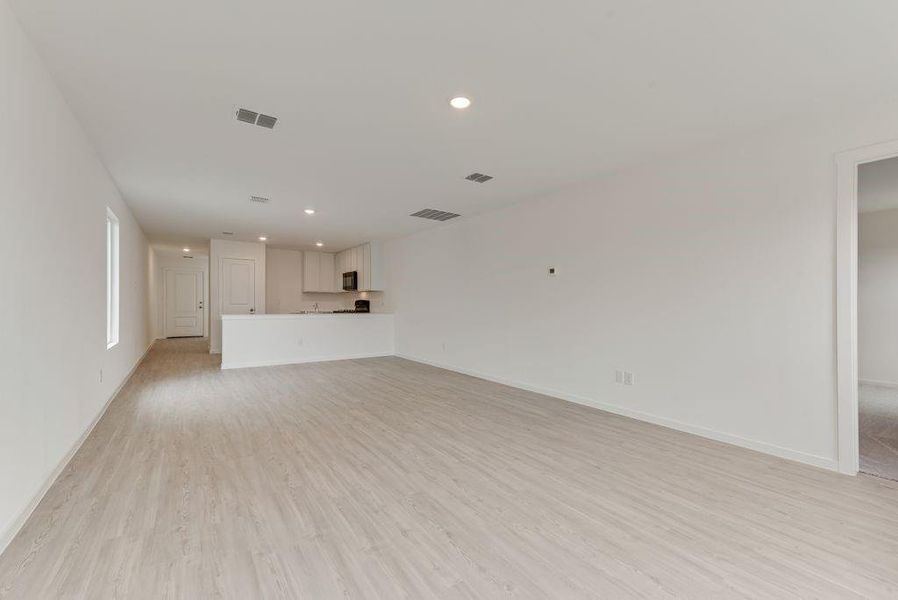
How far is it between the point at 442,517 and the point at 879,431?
4.11 meters

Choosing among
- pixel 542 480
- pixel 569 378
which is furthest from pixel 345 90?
pixel 569 378

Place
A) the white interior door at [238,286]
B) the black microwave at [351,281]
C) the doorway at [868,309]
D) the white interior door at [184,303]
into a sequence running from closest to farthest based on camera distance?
the doorway at [868,309] → the white interior door at [238,286] → the black microwave at [351,281] → the white interior door at [184,303]

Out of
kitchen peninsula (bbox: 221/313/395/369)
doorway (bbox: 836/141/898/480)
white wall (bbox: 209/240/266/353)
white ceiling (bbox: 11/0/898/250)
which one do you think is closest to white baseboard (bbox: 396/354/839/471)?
doorway (bbox: 836/141/898/480)

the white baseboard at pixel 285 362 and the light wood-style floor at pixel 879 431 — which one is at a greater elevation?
the white baseboard at pixel 285 362

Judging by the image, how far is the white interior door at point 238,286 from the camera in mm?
8336

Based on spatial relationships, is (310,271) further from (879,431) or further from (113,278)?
(879,431)

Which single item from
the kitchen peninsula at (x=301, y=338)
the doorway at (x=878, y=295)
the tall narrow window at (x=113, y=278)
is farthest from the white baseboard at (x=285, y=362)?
the doorway at (x=878, y=295)

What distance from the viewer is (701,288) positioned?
3.37 metres

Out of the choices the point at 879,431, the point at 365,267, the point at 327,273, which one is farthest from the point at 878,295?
the point at 327,273

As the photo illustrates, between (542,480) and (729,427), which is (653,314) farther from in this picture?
(542,480)

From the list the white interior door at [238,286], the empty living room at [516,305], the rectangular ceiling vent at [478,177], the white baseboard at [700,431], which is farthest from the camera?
the white interior door at [238,286]

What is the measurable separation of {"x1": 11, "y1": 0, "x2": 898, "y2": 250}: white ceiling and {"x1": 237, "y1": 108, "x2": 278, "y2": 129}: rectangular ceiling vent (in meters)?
0.07

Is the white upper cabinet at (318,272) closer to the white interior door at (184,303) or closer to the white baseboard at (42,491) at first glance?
the white interior door at (184,303)

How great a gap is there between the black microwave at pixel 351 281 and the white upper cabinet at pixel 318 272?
0.94 m
